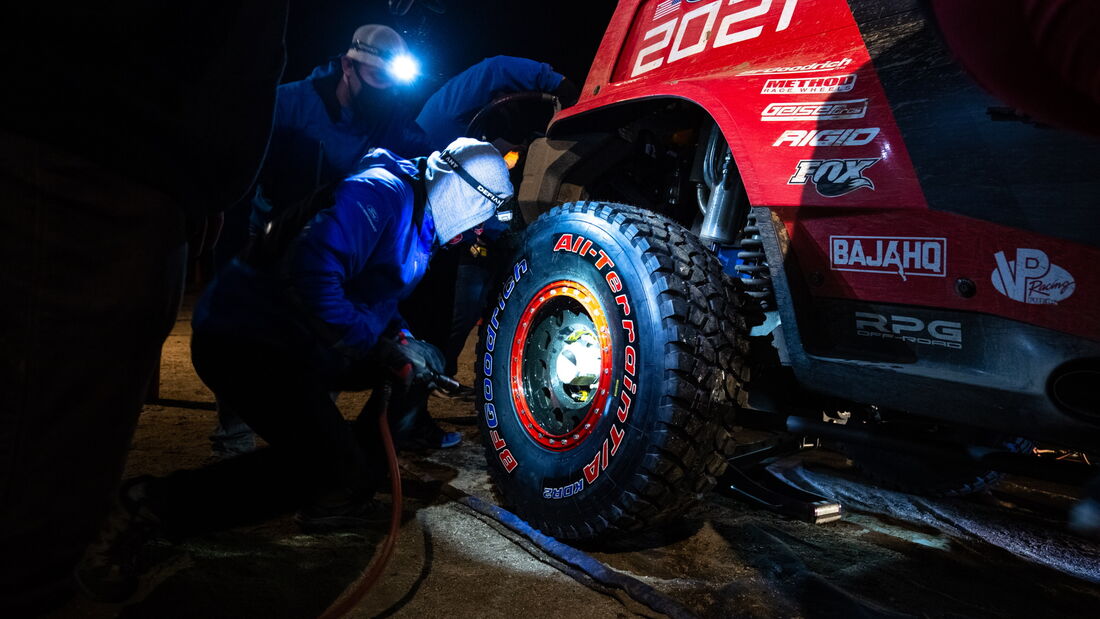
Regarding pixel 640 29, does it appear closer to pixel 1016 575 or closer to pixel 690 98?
pixel 690 98

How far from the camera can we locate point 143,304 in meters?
0.92

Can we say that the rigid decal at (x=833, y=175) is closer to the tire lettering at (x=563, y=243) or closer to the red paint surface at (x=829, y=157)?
the red paint surface at (x=829, y=157)

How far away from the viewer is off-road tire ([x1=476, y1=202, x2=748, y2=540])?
2029mm

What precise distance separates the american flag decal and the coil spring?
926mm

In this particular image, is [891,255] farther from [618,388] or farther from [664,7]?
[664,7]

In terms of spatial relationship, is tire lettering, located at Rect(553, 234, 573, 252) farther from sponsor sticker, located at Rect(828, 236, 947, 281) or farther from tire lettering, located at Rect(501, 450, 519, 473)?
sponsor sticker, located at Rect(828, 236, 947, 281)

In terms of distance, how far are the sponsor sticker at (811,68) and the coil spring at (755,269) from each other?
A: 0.49 meters

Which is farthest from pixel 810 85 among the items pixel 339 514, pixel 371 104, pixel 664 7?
pixel 371 104

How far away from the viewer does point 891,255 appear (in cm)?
183

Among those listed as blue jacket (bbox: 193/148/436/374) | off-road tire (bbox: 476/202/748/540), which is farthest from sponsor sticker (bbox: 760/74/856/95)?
blue jacket (bbox: 193/148/436/374)

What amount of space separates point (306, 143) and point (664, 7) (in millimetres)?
2510

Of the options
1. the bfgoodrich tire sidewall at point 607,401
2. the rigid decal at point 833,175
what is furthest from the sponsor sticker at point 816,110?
the bfgoodrich tire sidewall at point 607,401

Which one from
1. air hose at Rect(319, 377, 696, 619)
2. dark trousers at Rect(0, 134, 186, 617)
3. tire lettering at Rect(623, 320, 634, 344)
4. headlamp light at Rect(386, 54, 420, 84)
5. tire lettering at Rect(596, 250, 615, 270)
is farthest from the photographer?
headlamp light at Rect(386, 54, 420, 84)

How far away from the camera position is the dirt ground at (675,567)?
1.88m
